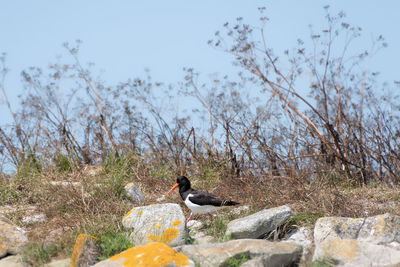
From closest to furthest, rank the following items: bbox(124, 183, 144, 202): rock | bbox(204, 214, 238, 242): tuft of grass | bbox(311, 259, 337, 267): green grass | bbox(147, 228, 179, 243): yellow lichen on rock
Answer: bbox(311, 259, 337, 267): green grass
bbox(147, 228, 179, 243): yellow lichen on rock
bbox(204, 214, 238, 242): tuft of grass
bbox(124, 183, 144, 202): rock

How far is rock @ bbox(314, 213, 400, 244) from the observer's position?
559cm

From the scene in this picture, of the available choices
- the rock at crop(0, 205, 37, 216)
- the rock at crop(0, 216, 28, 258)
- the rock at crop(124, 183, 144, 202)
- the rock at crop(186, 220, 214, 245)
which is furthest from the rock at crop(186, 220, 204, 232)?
the rock at crop(0, 205, 37, 216)

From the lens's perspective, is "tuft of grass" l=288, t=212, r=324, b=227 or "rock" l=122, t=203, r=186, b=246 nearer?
"rock" l=122, t=203, r=186, b=246

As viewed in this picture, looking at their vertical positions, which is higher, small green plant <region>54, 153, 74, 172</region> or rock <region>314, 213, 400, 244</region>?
small green plant <region>54, 153, 74, 172</region>

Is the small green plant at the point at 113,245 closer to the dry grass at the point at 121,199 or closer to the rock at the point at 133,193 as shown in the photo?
the dry grass at the point at 121,199

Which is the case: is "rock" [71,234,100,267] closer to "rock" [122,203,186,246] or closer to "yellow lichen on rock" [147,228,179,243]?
"rock" [122,203,186,246]

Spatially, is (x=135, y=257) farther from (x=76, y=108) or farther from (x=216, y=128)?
(x=76, y=108)

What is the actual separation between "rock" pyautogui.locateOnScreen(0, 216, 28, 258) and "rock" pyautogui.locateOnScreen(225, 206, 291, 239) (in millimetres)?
2373

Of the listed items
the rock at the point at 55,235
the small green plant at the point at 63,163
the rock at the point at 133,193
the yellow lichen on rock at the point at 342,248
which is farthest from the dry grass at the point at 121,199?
the yellow lichen on rock at the point at 342,248

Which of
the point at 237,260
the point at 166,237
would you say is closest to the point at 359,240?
the point at 237,260

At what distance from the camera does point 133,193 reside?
7707 mm

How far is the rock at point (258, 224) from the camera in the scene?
5.68 meters

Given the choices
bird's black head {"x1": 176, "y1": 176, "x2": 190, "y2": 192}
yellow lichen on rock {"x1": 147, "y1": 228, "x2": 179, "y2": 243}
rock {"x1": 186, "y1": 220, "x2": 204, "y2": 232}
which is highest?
bird's black head {"x1": 176, "y1": 176, "x2": 190, "y2": 192}

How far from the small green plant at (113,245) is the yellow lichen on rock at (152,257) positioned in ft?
2.38
